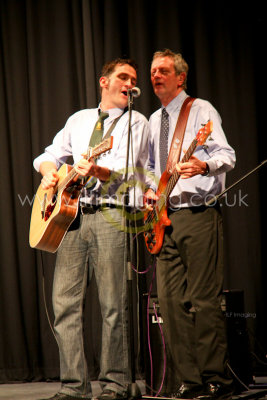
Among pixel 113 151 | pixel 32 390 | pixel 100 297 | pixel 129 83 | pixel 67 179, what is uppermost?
pixel 129 83

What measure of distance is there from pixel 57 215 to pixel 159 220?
0.57 meters

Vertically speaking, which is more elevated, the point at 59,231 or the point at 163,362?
the point at 59,231

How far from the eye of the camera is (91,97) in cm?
398

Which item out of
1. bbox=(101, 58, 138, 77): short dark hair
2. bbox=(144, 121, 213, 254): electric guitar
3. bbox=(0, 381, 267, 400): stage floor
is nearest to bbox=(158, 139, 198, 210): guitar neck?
bbox=(144, 121, 213, 254): electric guitar

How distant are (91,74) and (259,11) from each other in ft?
4.64

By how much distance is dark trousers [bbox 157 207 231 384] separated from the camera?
8.79 feet

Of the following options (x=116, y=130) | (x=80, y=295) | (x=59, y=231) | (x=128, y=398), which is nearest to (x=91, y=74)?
(x=116, y=130)

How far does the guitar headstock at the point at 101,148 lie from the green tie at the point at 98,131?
0.23 metres

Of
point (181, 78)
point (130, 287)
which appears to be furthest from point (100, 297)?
point (181, 78)

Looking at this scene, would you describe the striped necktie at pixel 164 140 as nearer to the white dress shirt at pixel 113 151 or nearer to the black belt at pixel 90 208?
the white dress shirt at pixel 113 151

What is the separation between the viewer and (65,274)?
2.87 meters

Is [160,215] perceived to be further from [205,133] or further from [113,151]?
[205,133]

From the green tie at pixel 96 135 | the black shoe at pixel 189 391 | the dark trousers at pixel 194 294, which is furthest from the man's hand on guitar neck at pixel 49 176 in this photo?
the black shoe at pixel 189 391

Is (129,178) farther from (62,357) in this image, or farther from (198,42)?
(198,42)
